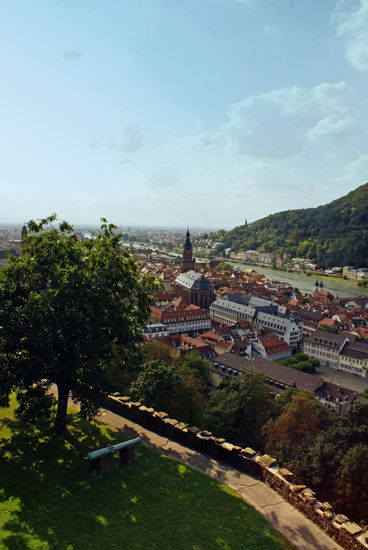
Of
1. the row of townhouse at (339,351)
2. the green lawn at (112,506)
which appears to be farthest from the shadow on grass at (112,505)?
the row of townhouse at (339,351)

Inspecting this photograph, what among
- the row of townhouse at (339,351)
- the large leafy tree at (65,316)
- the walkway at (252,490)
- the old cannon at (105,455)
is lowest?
the row of townhouse at (339,351)

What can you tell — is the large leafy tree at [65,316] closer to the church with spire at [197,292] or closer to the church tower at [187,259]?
the church with spire at [197,292]

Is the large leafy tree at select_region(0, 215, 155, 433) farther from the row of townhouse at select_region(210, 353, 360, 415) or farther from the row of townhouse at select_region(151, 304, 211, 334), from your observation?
the row of townhouse at select_region(151, 304, 211, 334)

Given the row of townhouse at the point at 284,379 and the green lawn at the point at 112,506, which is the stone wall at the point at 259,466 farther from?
the row of townhouse at the point at 284,379

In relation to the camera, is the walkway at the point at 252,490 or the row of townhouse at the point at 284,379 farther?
the row of townhouse at the point at 284,379

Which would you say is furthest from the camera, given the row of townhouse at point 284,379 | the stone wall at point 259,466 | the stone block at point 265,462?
the row of townhouse at point 284,379

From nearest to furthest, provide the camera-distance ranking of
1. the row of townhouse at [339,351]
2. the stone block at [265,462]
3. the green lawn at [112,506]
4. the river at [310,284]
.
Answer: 1. the green lawn at [112,506]
2. the stone block at [265,462]
3. the row of townhouse at [339,351]
4. the river at [310,284]

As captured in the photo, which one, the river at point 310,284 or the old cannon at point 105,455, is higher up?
the old cannon at point 105,455

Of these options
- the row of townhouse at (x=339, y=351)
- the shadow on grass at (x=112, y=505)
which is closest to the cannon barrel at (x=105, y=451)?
the shadow on grass at (x=112, y=505)
